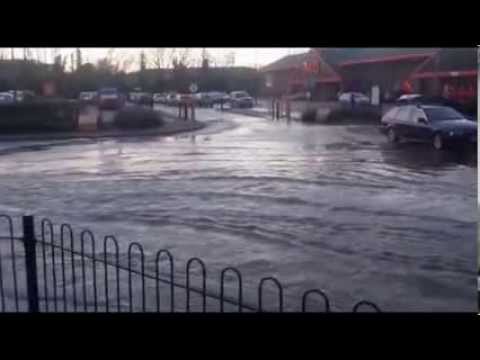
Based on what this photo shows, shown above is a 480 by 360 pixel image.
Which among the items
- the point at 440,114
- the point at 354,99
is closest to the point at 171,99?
the point at 354,99

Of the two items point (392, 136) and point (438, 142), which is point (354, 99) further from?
point (438, 142)

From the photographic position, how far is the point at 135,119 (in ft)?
106

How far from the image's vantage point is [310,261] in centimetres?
790

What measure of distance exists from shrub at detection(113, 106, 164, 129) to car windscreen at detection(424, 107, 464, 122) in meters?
15.9

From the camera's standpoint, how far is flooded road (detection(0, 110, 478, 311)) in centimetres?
735

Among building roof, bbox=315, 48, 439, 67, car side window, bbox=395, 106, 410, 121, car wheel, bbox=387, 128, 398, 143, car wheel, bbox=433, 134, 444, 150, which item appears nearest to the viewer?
car wheel, bbox=433, 134, 444, 150

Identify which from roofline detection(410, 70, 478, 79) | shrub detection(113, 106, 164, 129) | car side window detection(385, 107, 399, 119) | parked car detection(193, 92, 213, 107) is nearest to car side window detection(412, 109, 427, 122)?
car side window detection(385, 107, 399, 119)

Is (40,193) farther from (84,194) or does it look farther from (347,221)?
(347,221)

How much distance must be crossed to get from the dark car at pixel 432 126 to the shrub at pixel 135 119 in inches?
545

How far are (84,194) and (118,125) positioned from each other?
19.4m

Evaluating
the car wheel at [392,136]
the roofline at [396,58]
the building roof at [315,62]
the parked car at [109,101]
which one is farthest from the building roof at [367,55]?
the car wheel at [392,136]

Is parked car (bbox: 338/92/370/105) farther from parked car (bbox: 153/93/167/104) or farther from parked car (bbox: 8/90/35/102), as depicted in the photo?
parked car (bbox: 153/93/167/104)

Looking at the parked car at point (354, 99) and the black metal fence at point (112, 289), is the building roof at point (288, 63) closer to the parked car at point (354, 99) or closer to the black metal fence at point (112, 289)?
the parked car at point (354, 99)
